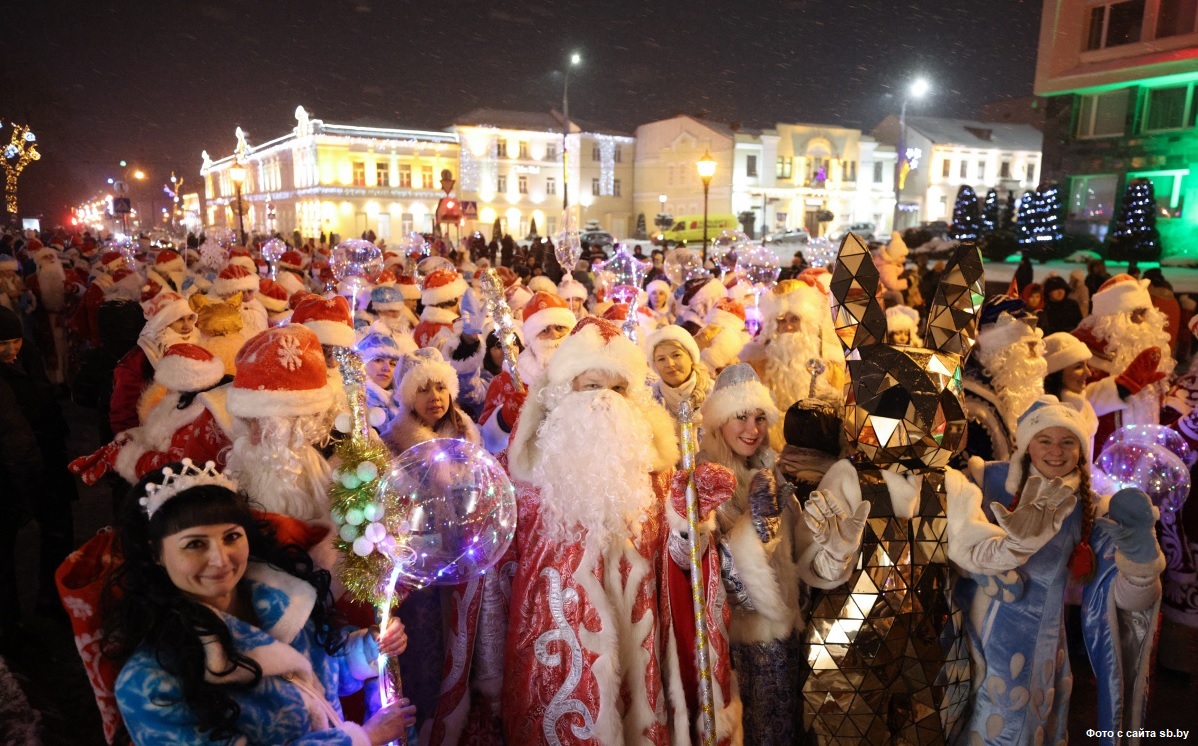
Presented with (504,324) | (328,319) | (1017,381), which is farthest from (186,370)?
(1017,381)

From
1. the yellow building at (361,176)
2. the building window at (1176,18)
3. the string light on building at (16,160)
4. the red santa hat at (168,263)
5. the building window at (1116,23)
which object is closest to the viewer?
the red santa hat at (168,263)

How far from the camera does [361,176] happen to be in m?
55.0

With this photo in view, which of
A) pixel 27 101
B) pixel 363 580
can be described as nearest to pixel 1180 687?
pixel 363 580

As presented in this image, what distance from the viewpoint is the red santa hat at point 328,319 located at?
477cm

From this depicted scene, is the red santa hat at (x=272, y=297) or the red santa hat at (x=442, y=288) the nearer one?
the red santa hat at (x=442, y=288)

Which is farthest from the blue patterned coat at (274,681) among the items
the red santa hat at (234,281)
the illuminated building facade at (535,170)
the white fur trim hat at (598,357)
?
the illuminated building facade at (535,170)

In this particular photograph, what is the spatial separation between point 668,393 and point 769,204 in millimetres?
52200

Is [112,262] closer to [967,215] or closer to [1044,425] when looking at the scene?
Result: [1044,425]

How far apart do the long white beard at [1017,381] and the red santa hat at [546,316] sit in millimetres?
2901

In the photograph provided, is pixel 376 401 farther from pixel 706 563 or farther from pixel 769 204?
pixel 769 204

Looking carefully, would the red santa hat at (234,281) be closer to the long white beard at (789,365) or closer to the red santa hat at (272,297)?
the red santa hat at (272,297)

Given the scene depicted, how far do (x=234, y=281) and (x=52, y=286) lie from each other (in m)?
5.48

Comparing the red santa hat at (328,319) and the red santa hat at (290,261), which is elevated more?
the red santa hat at (290,261)

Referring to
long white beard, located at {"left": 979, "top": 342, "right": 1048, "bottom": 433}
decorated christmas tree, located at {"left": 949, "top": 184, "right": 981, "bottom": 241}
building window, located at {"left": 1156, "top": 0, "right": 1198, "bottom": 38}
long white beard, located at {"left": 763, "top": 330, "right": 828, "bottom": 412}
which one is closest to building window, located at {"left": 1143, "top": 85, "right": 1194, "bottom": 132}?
building window, located at {"left": 1156, "top": 0, "right": 1198, "bottom": 38}
